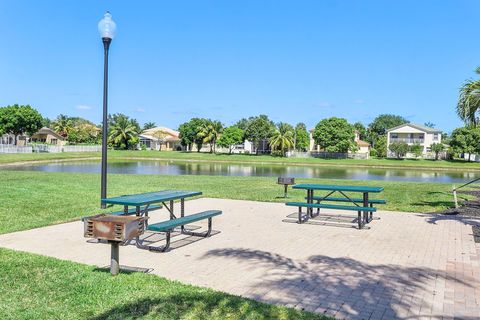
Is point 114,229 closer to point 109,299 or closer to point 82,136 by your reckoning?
point 109,299

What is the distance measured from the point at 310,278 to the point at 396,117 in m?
136

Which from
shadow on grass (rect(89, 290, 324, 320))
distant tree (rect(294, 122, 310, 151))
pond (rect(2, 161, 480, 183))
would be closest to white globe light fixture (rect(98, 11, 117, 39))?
shadow on grass (rect(89, 290, 324, 320))

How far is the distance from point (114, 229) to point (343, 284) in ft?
9.38

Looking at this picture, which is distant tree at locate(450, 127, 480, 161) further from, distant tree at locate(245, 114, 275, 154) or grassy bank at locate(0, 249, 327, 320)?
grassy bank at locate(0, 249, 327, 320)

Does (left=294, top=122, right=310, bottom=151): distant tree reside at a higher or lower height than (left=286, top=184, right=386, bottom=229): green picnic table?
higher

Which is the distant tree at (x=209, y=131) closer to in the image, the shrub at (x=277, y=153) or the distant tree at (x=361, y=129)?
the shrub at (x=277, y=153)

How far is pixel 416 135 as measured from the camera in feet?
267

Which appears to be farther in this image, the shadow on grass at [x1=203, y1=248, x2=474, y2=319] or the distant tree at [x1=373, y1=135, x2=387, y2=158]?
the distant tree at [x1=373, y1=135, x2=387, y2=158]

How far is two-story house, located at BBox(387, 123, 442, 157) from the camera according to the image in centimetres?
8006

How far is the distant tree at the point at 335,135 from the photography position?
239ft

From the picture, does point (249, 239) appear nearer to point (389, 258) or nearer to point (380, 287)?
point (389, 258)

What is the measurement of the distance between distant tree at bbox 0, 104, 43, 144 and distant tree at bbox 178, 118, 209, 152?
2650 centimetres

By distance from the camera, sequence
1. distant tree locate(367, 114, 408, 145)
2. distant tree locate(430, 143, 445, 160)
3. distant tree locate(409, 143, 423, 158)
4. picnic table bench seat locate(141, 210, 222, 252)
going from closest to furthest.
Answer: picnic table bench seat locate(141, 210, 222, 252) < distant tree locate(430, 143, 445, 160) < distant tree locate(409, 143, 423, 158) < distant tree locate(367, 114, 408, 145)

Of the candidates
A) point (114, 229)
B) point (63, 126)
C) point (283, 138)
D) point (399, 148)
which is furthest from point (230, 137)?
point (114, 229)
